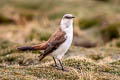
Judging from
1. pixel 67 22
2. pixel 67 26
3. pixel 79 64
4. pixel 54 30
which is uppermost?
pixel 67 22

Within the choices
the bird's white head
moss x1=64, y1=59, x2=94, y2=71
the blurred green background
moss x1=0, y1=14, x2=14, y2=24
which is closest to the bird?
the bird's white head

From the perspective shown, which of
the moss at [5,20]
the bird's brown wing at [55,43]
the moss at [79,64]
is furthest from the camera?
the moss at [5,20]

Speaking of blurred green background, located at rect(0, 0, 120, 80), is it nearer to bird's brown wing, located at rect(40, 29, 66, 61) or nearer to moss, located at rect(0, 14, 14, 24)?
moss, located at rect(0, 14, 14, 24)

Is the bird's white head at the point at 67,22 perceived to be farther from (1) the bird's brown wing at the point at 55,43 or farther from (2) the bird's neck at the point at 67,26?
(1) the bird's brown wing at the point at 55,43

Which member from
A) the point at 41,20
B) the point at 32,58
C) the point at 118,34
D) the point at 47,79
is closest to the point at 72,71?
the point at 47,79

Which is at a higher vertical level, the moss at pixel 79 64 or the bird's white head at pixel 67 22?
the bird's white head at pixel 67 22

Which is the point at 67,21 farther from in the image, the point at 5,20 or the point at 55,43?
the point at 5,20

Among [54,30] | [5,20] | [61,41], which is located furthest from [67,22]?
[5,20]

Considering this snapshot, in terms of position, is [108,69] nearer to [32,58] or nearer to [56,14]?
[32,58]

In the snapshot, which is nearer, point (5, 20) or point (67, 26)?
point (67, 26)

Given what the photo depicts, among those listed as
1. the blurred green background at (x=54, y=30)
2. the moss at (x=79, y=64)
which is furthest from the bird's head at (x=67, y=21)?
the moss at (x=79, y=64)

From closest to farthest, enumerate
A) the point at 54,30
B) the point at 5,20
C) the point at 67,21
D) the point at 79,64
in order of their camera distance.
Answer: the point at 67,21, the point at 79,64, the point at 54,30, the point at 5,20

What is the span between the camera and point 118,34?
78.9 ft

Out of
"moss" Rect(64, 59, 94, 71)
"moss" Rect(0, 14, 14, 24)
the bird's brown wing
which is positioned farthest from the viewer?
"moss" Rect(0, 14, 14, 24)
